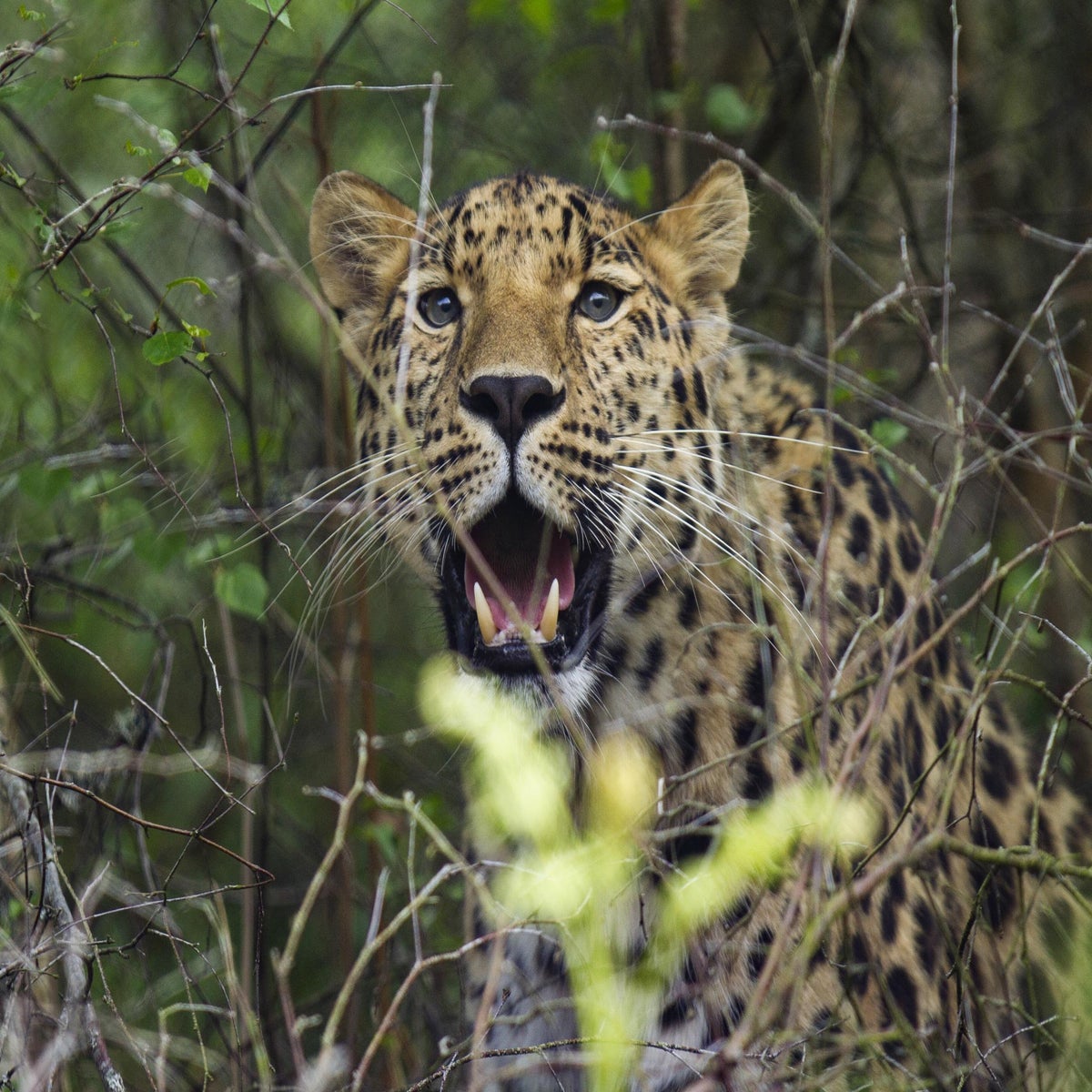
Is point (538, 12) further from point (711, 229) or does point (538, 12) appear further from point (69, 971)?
point (69, 971)

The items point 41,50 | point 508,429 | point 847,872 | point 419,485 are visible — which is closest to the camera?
point 847,872

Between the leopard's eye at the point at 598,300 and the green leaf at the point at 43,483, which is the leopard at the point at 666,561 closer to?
the leopard's eye at the point at 598,300

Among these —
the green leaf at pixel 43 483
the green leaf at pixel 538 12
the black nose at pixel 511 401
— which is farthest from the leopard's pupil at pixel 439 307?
the green leaf at pixel 538 12

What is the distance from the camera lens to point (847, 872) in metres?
2.24

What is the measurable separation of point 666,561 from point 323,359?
2315 mm

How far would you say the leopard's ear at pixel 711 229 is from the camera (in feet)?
14.4

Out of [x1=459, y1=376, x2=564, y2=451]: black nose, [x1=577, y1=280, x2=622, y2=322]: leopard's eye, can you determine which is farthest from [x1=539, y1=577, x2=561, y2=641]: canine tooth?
[x1=577, y1=280, x2=622, y2=322]: leopard's eye

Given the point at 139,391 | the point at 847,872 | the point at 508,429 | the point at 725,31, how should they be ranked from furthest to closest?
the point at 725,31, the point at 139,391, the point at 508,429, the point at 847,872

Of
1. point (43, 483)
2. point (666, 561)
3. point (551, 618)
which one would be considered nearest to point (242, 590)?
point (43, 483)

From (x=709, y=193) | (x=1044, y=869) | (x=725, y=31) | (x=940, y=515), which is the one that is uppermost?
(x=725, y=31)

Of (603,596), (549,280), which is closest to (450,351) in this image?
(549,280)

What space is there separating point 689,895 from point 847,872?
107cm

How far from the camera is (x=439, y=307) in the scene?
4254 mm

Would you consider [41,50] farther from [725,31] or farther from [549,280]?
[725,31]
